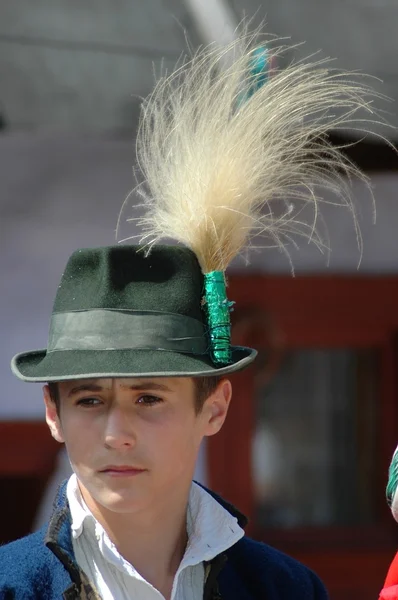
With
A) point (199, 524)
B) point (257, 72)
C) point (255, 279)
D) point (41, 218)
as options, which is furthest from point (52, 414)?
point (255, 279)

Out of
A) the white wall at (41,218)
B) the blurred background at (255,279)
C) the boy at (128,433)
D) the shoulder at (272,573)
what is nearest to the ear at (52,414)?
the boy at (128,433)

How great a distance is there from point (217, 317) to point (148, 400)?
0.68 ft

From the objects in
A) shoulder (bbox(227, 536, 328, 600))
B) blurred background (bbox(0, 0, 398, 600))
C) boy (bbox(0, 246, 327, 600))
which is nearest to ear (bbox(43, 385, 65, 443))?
boy (bbox(0, 246, 327, 600))

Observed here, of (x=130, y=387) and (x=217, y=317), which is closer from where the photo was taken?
(x=130, y=387)

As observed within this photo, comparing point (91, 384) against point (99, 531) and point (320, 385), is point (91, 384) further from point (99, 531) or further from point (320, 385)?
point (320, 385)

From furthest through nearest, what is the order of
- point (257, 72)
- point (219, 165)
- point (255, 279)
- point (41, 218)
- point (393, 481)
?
point (255, 279) → point (41, 218) → point (257, 72) → point (219, 165) → point (393, 481)

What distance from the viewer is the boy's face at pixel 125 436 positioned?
1880mm

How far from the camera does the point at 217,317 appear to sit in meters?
2.02

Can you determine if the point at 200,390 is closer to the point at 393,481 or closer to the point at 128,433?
the point at 128,433

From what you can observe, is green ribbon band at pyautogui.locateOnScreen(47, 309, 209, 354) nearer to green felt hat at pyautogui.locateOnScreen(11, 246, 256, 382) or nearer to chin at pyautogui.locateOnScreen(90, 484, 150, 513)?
green felt hat at pyautogui.locateOnScreen(11, 246, 256, 382)

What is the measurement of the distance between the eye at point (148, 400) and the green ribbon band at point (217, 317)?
0.13 m

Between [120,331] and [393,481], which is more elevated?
[120,331]

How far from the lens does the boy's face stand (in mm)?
1880

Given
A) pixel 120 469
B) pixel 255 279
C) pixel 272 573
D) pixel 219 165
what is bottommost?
pixel 272 573
